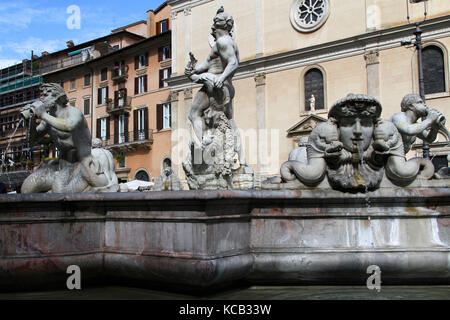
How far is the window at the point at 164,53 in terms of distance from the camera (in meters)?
36.1

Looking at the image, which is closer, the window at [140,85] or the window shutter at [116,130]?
the window at [140,85]

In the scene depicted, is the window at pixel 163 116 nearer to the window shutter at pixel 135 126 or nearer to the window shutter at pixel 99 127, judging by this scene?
the window shutter at pixel 135 126

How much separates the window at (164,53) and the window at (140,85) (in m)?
2.28

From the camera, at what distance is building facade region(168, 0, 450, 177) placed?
23.2 metres

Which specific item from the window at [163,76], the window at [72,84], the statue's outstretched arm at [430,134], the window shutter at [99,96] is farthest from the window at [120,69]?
the statue's outstretched arm at [430,134]

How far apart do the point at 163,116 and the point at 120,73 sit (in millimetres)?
6410

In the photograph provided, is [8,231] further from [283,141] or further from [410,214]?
[283,141]

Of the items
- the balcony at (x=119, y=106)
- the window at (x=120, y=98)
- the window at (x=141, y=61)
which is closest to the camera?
the window at (x=141, y=61)

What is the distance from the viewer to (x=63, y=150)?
5266 mm

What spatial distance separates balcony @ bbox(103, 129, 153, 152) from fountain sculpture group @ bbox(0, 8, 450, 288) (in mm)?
31369

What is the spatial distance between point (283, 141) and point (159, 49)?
14.5 m

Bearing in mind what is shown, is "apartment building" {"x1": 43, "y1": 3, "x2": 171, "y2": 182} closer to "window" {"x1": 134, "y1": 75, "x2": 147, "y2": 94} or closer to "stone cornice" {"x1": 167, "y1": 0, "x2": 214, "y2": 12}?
"window" {"x1": 134, "y1": 75, "x2": 147, "y2": 94}

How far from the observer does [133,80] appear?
1507 inches

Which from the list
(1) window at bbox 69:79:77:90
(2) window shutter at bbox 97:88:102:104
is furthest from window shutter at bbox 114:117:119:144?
(1) window at bbox 69:79:77:90
